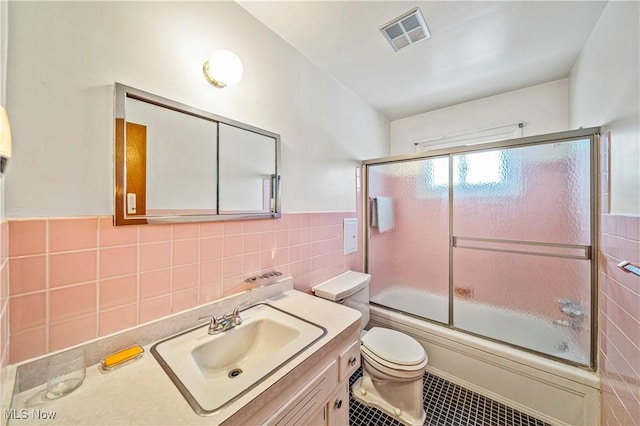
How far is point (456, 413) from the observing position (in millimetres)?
1429

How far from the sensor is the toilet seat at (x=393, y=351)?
1.34 metres

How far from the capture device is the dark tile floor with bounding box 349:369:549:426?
1372 millimetres

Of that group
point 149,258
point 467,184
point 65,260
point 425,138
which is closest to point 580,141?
point 467,184

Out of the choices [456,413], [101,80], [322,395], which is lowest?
[456,413]

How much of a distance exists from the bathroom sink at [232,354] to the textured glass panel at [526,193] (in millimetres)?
1488

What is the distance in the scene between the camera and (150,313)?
2.91 ft

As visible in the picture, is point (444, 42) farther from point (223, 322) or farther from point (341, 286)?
point (223, 322)

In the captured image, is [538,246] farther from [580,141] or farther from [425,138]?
[425,138]

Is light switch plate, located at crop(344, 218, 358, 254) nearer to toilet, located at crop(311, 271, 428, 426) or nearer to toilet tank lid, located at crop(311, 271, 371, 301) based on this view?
toilet tank lid, located at crop(311, 271, 371, 301)

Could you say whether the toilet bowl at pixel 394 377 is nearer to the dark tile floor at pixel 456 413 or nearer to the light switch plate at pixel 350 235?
the dark tile floor at pixel 456 413

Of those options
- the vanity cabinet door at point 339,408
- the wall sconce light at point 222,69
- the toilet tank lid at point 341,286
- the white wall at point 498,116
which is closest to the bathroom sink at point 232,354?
the vanity cabinet door at point 339,408

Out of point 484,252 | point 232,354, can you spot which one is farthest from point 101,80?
point 484,252

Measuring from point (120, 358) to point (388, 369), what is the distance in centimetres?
128

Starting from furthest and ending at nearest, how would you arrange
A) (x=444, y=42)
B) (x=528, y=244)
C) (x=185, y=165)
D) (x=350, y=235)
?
(x=350, y=235) < (x=528, y=244) < (x=444, y=42) < (x=185, y=165)
